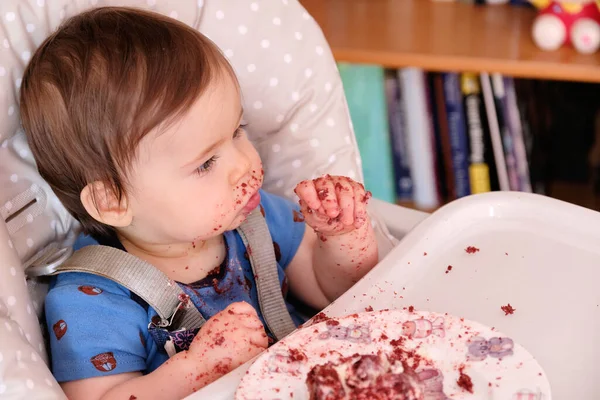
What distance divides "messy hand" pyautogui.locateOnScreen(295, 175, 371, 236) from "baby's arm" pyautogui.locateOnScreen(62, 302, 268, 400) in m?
0.12

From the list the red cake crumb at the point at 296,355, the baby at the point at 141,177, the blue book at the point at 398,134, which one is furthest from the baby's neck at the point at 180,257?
the blue book at the point at 398,134

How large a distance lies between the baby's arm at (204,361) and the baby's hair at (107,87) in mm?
170

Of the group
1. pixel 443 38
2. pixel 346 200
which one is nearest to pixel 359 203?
pixel 346 200

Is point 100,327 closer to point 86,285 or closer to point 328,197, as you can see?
point 86,285

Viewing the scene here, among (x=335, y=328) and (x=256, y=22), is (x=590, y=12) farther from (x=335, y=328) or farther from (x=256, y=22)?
(x=335, y=328)

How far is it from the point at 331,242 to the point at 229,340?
197 mm

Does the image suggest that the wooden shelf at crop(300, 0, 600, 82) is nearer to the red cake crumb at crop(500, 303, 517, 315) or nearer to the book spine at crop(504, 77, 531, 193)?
the book spine at crop(504, 77, 531, 193)

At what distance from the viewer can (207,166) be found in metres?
0.80

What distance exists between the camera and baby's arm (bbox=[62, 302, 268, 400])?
28.5 inches

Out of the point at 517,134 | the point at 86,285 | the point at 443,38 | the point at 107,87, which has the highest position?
the point at 107,87

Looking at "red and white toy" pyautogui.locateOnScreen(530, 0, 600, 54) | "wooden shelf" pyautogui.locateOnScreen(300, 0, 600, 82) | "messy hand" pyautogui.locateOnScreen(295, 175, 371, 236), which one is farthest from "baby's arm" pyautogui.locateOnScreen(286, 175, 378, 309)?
"red and white toy" pyautogui.locateOnScreen(530, 0, 600, 54)

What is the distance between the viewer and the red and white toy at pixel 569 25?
4.42 feet

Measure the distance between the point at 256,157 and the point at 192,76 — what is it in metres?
0.12

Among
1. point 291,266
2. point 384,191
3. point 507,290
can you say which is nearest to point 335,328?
point 507,290
